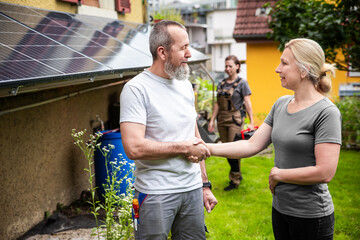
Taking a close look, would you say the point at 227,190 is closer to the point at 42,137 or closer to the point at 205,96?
the point at 42,137

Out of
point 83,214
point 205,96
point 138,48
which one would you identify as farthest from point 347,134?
point 83,214

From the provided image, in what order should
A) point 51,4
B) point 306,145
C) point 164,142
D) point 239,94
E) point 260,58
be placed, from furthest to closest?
point 260,58
point 239,94
point 51,4
point 164,142
point 306,145

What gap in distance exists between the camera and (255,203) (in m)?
5.77

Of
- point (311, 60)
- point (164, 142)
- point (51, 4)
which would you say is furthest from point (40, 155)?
point (311, 60)

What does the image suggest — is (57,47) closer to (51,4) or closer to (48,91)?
A: (48,91)

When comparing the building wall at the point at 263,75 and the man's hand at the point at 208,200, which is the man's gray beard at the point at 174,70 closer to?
the man's hand at the point at 208,200

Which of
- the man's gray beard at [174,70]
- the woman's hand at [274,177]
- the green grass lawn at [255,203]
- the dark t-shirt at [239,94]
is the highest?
the man's gray beard at [174,70]

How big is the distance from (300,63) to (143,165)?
4.05 feet

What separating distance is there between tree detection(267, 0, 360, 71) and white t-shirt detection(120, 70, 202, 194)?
4.95 metres

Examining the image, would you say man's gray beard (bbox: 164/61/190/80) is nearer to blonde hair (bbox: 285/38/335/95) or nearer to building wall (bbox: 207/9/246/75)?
blonde hair (bbox: 285/38/335/95)

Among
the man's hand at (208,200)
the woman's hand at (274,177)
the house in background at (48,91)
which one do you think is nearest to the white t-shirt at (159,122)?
the man's hand at (208,200)

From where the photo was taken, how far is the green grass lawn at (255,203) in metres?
4.74

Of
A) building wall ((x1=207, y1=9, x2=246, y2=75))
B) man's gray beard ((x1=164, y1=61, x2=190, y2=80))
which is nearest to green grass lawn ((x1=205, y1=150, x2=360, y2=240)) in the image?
man's gray beard ((x1=164, y1=61, x2=190, y2=80))

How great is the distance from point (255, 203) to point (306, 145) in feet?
11.8
